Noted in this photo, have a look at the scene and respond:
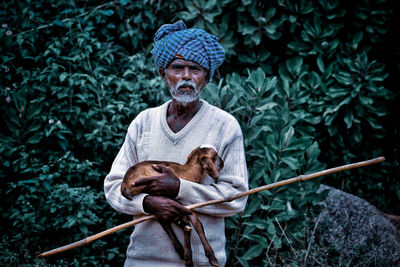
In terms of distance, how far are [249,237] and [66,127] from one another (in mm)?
2211

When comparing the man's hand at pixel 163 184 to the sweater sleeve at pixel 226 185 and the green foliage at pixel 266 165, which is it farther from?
the green foliage at pixel 266 165

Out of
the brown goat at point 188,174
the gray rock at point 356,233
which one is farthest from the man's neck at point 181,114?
the gray rock at point 356,233

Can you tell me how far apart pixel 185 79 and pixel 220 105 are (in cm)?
132

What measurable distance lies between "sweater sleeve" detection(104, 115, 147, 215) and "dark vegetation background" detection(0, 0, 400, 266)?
1245 millimetres

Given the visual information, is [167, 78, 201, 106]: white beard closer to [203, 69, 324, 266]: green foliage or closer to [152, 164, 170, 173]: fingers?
[152, 164, 170, 173]: fingers

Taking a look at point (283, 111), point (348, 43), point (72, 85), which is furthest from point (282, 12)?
point (72, 85)

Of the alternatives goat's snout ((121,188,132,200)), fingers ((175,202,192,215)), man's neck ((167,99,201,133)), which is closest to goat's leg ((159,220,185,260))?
fingers ((175,202,192,215))

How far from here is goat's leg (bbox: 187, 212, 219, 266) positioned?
78.0 inches

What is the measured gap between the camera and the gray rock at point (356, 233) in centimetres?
376

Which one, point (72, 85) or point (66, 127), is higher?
point (72, 85)

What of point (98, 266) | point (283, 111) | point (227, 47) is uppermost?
point (227, 47)

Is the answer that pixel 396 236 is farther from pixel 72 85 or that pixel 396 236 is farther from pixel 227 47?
pixel 72 85

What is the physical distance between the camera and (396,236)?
4184 mm

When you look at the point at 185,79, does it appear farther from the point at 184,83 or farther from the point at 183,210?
the point at 183,210
